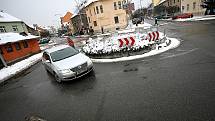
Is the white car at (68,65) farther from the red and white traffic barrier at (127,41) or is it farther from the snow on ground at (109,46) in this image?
the red and white traffic barrier at (127,41)

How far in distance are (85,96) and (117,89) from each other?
4.31 feet

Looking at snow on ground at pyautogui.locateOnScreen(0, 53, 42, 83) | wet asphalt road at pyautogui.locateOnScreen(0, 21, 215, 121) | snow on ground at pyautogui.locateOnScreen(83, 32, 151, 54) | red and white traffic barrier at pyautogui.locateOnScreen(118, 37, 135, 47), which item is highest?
red and white traffic barrier at pyautogui.locateOnScreen(118, 37, 135, 47)

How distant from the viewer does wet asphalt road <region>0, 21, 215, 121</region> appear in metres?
4.45

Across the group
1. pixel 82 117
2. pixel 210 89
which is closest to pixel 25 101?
pixel 82 117

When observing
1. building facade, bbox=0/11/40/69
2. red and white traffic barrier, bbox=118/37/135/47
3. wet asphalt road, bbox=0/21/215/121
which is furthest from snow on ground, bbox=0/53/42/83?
red and white traffic barrier, bbox=118/37/135/47

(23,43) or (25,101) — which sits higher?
(23,43)

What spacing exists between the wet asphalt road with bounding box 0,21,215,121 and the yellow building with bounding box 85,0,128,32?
99.1 feet

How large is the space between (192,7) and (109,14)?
2588 centimetres

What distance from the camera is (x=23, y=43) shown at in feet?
75.6

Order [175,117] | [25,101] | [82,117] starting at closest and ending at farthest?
[175,117], [82,117], [25,101]

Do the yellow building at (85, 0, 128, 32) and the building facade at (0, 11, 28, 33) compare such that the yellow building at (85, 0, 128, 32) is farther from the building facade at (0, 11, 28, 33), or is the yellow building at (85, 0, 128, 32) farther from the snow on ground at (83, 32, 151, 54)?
the snow on ground at (83, 32, 151, 54)

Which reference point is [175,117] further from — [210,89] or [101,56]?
[101,56]

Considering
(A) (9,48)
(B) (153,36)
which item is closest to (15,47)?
(A) (9,48)

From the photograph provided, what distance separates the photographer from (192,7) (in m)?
45.1
